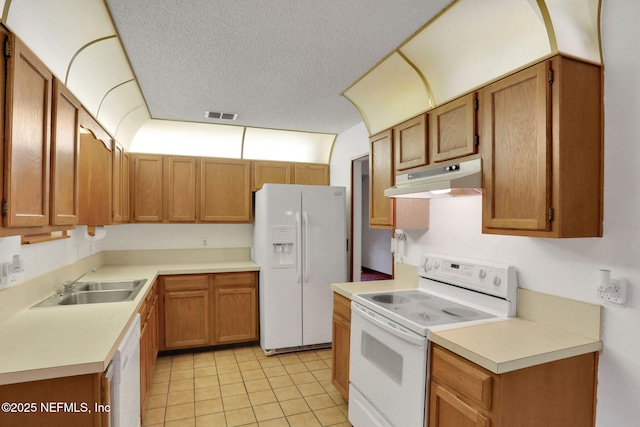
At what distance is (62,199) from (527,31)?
2.61 meters

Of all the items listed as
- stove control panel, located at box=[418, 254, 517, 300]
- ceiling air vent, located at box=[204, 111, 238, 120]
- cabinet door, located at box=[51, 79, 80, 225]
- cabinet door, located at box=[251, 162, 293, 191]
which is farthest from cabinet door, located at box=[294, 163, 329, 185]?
cabinet door, located at box=[51, 79, 80, 225]

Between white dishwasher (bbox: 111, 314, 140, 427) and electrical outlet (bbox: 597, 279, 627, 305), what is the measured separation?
2.21m

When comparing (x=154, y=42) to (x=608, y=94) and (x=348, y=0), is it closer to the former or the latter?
(x=348, y=0)

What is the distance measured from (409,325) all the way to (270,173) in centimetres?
302

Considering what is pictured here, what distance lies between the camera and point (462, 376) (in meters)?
1.57

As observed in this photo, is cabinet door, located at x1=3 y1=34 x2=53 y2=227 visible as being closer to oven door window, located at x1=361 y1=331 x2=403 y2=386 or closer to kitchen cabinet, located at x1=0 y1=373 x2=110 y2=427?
kitchen cabinet, located at x1=0 y1=373 x2=110 y2=427

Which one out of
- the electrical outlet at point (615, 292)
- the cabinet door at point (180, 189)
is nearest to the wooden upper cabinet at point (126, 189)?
the cabinet door at point (180, 189)

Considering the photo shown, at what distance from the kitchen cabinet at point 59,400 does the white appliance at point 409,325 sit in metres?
1.42

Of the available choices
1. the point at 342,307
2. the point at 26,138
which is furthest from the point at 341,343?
the point at 26,138

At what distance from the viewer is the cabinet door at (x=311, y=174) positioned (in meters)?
4.60

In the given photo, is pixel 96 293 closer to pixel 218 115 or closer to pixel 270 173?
pixel 218 115

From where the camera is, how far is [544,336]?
1680 millimetres

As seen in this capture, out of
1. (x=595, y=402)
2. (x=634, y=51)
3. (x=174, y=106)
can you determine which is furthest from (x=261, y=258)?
(x=634, y=51)

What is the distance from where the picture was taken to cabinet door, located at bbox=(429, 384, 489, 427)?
4.90ft
